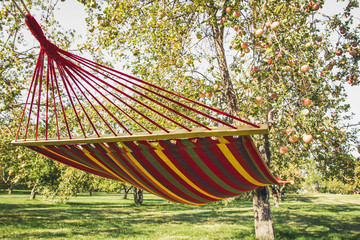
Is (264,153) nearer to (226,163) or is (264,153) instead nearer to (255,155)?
(226,163)

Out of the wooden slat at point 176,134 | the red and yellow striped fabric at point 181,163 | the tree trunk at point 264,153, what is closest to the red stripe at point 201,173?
the red and yellow striped fabric at point 181,163

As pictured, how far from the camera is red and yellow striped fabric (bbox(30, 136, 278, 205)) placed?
171cm

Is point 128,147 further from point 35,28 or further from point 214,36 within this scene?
point 214,36

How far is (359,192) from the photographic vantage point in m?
32.8

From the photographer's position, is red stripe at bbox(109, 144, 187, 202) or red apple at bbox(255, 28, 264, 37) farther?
red apple at bbox(255, 28, 264, 37)

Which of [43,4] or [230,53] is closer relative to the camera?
[230,53]

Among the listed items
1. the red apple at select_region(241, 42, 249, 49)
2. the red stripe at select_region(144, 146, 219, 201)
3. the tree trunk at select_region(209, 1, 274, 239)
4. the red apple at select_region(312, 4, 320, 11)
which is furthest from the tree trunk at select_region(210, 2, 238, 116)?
the red stripe at select_region(144, 146, 219, 201)

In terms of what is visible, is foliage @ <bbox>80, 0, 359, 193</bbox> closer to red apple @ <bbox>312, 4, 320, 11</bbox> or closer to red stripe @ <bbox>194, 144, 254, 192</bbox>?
red apple @ <bbox>312, 4, 320, 11</bbox>

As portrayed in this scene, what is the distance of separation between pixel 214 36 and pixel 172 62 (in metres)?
1.16

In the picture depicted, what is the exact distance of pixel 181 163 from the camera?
1.98 meters

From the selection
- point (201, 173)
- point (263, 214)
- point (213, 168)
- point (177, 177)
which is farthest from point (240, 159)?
point (263, 214)

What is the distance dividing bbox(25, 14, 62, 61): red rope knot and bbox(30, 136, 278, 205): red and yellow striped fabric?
2.37 ft

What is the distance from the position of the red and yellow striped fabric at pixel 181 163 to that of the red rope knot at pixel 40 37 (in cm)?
72

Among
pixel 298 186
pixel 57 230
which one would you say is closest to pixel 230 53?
pixel 57 230
